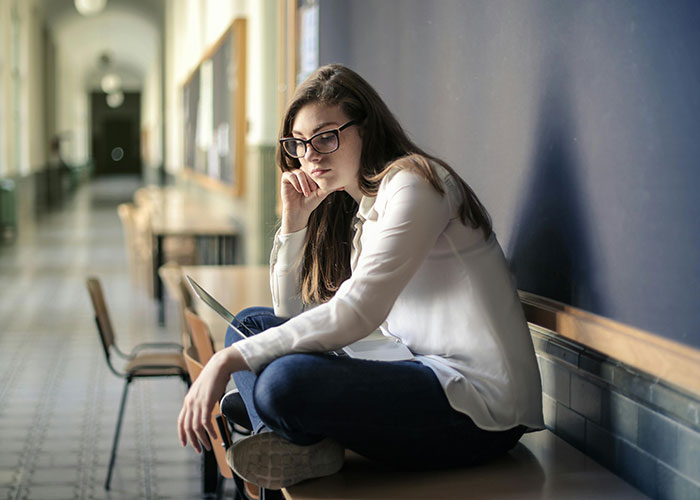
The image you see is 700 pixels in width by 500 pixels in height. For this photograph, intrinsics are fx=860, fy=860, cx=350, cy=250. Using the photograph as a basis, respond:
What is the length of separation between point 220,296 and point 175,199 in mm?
7583

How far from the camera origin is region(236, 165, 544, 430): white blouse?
5.06 ft

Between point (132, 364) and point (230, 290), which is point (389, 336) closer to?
point (132, 364)

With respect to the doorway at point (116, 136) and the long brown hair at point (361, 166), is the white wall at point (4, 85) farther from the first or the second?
the doorway at point (116, 136)

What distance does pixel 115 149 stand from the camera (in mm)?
43406

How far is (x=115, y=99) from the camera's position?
36875mm

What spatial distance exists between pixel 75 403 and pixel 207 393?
3.20m

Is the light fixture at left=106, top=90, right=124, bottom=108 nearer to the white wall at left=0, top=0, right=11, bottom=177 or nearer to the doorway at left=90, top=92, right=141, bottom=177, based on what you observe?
the doorway at left=90, top=92, right=141, bottom=177

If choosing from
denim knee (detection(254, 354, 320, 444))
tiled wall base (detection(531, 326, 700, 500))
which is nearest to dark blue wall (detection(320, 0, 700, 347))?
tiled wall base (detection(531, 326, 700, 500))

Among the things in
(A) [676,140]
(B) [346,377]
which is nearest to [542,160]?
(A) [676,140]

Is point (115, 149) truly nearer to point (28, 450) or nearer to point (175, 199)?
point (175, 199)

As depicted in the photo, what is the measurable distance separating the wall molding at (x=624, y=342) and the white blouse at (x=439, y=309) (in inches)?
4.8

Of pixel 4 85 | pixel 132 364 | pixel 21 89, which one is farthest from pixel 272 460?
pixel 21 89

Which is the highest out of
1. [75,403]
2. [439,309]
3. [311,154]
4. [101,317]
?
[311,154]

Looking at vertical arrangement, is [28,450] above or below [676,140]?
below
